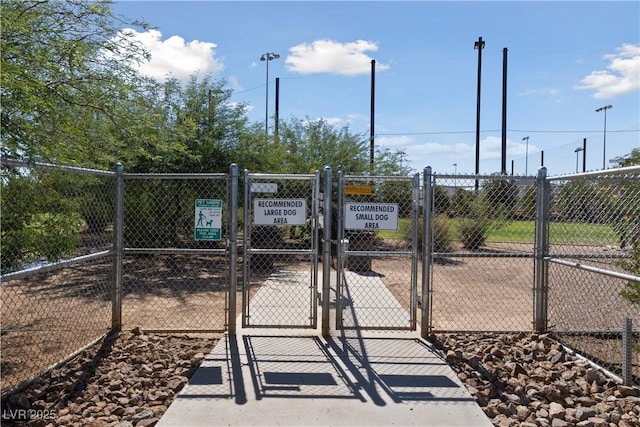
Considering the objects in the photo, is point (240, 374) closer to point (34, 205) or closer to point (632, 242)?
point (34, 205)

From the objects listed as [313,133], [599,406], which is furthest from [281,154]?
[599,406]

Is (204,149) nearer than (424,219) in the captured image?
No

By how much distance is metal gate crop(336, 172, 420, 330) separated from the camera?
6.70 m

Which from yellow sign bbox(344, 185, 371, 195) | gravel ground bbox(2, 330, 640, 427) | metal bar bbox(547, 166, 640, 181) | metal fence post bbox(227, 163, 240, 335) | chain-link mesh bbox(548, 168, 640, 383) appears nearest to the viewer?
gravel ground bbox(2, 330, 640, 427)

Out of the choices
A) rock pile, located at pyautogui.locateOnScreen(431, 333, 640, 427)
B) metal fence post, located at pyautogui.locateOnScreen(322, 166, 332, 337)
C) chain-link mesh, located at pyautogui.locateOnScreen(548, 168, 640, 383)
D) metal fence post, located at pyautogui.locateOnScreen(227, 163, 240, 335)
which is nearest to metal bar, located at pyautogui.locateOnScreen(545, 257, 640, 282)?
chain-link mesh, located at pyautogui.locateOnScreen(548, 168, 640, 383)

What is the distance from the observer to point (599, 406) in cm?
484

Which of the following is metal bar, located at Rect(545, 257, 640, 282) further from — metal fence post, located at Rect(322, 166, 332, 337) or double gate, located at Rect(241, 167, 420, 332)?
metal fence post, located at Rect(322, 166, 332, 337)

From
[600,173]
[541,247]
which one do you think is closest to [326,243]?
[541,247]

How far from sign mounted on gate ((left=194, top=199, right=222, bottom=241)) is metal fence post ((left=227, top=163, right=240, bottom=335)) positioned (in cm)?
17

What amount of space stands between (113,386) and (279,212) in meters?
2.76

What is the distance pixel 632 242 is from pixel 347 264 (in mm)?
8117

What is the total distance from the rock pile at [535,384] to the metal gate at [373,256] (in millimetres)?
1033

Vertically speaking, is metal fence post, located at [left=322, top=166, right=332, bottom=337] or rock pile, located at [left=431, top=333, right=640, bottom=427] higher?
metal fence post, located at [left=322, top=166, right=332, bottom=337]

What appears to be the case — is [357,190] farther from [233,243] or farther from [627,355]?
[627,355]
